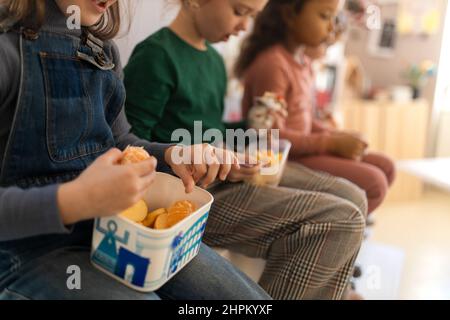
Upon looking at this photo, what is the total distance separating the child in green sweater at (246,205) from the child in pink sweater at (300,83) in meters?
0.24

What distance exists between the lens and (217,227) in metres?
0.74

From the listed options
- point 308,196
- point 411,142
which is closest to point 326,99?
point 411,142

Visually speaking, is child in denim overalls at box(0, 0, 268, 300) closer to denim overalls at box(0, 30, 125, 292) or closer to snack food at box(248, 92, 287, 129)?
denim overalls at box(0, 30, 125, 292)

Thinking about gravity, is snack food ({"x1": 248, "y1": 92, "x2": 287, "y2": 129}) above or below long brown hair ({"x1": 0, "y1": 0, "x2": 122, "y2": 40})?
below

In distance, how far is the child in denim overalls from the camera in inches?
16.7

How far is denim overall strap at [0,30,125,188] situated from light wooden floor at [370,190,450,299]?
0.89 meters

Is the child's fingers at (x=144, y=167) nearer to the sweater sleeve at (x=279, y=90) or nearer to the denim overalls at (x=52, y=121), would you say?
the denim overalls at (x=52, y=121)

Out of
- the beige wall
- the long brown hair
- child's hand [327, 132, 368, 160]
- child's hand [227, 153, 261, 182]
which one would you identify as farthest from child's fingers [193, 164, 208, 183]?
the beige wall

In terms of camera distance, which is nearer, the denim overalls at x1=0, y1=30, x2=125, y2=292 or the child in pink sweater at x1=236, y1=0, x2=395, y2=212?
the denim overalls at x1=0, y1=30, x2=125, y2=292

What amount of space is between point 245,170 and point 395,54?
1.77 m

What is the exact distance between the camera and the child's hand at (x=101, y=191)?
1.38 ft

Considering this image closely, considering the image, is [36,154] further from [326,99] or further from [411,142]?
[411,142]

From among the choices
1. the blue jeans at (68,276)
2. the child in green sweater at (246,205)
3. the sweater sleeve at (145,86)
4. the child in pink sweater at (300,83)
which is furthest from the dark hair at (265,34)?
the blue jeans at (68,276)
